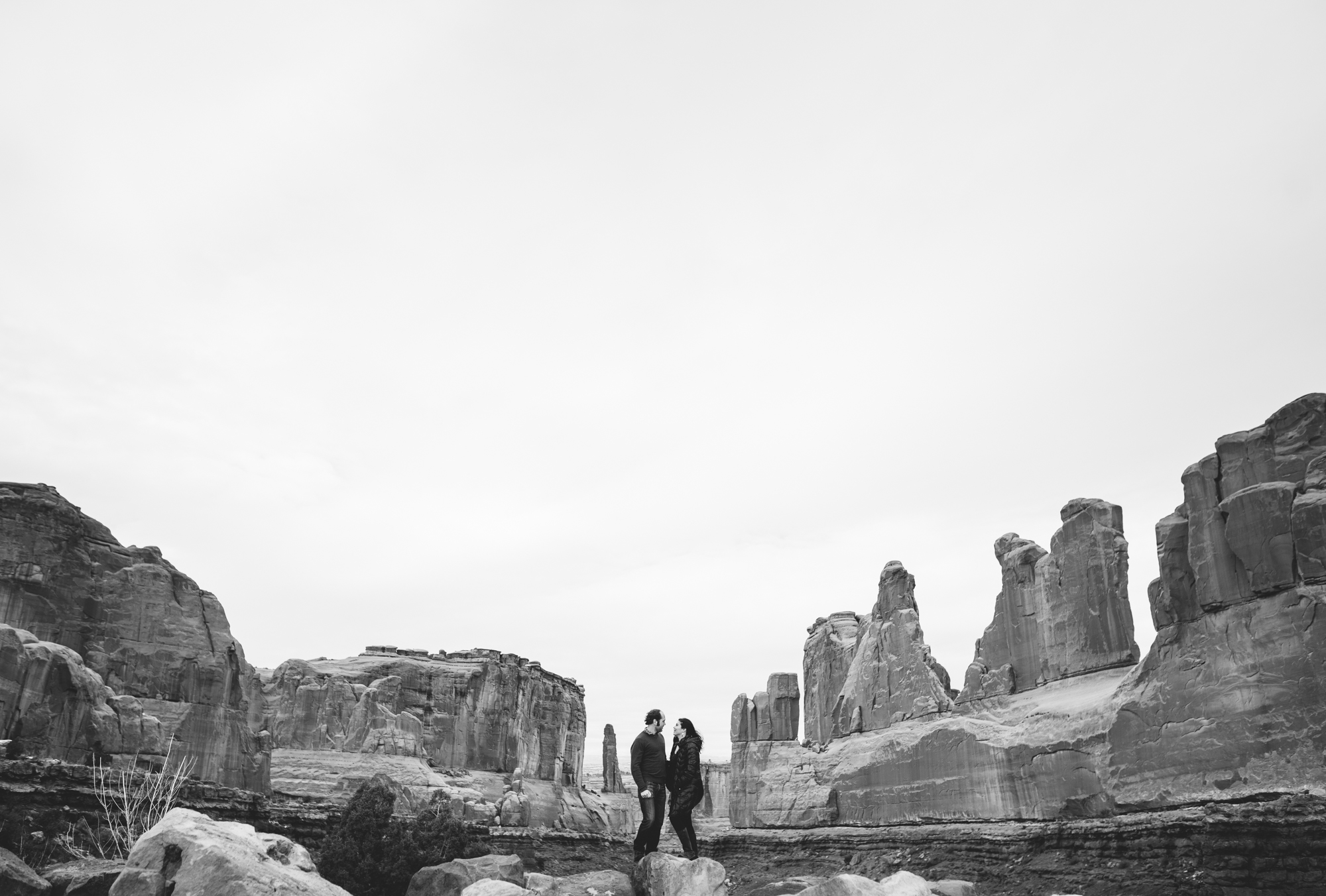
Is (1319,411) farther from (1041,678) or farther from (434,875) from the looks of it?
(434,875)

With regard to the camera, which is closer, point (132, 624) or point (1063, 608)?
point (1063, 608)

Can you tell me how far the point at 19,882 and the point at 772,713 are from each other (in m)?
32.9

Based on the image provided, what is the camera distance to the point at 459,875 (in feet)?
42.3

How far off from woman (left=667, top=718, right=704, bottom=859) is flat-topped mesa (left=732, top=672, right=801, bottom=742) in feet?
92.5

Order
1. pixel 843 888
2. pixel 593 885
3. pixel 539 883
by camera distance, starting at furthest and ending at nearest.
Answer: pixel 539 883
pixel 593 885
pixel 843 888

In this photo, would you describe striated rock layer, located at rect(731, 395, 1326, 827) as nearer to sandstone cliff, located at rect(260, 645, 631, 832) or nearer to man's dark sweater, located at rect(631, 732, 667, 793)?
man's dark sweater, located at rect(631, 732, 667, 793)

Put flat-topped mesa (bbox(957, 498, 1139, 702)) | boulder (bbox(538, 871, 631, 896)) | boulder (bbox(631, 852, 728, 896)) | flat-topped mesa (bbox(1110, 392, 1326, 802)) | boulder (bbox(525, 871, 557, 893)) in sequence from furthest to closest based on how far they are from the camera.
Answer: flat-topped mesa (bbox(957, 498, 1139, 702)) → flat-topped mesa (bbox(1110, 392, 1326, 802)) → boulder (bbox(538, 871, 631, 896)) → boulder (bbox(525, 871, 557, 893)) → boulder (bbox(631, 852, 728, 896))

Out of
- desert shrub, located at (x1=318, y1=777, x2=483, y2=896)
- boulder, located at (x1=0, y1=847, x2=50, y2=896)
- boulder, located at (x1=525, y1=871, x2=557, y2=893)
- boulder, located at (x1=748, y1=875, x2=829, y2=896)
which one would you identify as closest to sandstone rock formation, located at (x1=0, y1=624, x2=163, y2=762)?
desert shrub, located at (x1=318, y1=777, x2=483, y2=896)

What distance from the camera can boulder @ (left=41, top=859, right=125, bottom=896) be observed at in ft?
35.1

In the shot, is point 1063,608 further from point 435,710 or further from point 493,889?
point 435,710

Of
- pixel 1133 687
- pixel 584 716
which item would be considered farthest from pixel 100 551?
pixel 584 716

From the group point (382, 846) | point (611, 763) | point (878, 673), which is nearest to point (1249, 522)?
point (382, 846)

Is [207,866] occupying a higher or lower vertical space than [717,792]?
higher

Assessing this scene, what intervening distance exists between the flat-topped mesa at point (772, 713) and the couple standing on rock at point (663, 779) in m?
28.1
